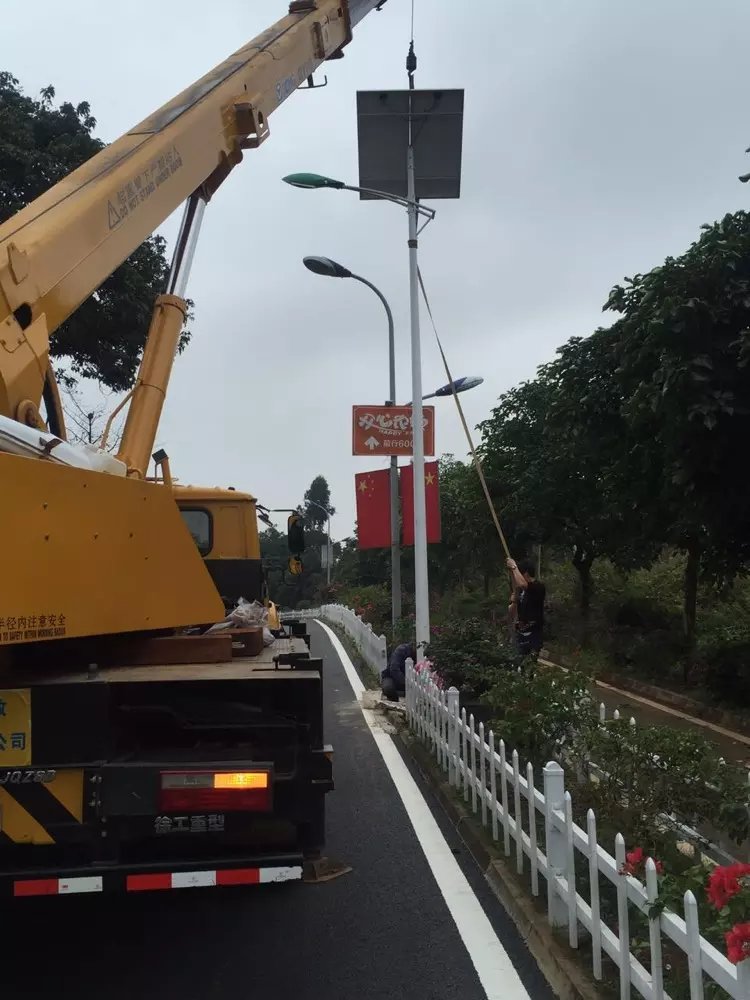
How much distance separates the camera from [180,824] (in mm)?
3508

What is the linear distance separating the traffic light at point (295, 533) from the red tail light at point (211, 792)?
3.56 m

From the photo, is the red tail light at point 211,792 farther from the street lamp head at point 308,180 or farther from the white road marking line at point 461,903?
the street lamp head at point 308,180

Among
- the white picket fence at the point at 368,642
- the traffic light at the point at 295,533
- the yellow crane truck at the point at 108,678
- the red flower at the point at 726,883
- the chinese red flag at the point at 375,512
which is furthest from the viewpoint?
the chinese red flag at the point at 375,512

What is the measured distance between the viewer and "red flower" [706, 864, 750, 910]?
230cm

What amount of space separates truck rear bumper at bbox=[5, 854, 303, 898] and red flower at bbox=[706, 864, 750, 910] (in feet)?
6.17

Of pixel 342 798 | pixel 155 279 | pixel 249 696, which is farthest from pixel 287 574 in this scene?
pixel 155 279

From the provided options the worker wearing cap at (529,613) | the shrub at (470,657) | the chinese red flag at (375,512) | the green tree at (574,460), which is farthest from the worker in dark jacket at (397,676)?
the green tree at (574,460)

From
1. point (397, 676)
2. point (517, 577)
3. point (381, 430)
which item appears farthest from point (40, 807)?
point (381, 430)

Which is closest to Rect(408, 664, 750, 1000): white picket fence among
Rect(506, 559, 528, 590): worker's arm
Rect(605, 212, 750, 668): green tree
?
Rect(506, 559, 528, 590): worker's arm

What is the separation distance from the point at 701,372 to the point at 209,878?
587cm

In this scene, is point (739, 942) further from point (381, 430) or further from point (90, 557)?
point (381, 430)

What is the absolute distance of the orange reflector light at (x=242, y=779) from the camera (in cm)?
347

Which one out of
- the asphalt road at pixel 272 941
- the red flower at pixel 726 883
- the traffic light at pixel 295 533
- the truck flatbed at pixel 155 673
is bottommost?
the asphalt road at pixel 272 941

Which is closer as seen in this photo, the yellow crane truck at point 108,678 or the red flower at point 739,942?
the red flower at point 739,942
